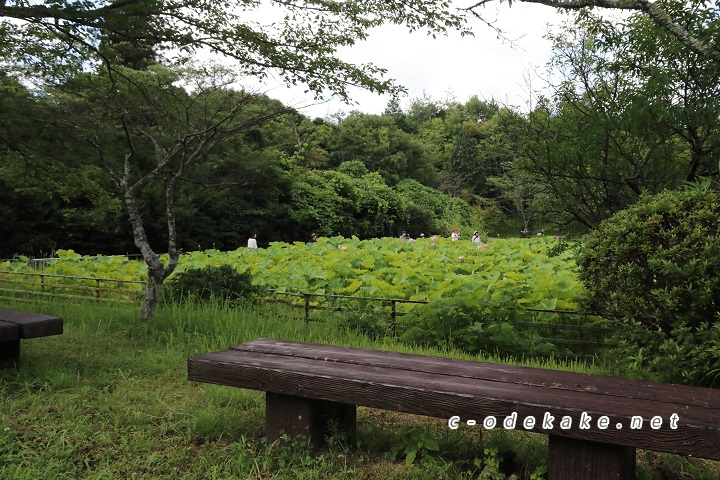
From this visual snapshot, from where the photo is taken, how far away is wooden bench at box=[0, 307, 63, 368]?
3.65 m

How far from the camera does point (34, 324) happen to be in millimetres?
3713

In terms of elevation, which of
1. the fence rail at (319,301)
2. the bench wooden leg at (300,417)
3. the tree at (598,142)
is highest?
the tree at (598,142)

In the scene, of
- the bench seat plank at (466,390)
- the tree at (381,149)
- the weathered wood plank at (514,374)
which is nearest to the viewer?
the bench seat plank at (466,390)

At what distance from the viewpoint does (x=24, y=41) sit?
6.54 meters

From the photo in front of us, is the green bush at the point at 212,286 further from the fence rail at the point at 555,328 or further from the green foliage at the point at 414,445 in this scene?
the green foliage at the point at 414,445

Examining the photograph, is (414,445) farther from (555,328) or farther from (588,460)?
(555,328)

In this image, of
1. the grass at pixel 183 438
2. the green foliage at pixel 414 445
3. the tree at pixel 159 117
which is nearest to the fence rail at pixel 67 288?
the tree at pixel 159 117

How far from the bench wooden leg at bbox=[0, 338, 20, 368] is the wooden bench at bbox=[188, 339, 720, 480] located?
2.09 metres

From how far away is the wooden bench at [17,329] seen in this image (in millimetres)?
3646

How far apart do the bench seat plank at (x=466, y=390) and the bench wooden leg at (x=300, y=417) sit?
147 mm

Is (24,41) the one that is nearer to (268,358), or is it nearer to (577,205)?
(268,358)

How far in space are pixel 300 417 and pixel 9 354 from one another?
264 cm

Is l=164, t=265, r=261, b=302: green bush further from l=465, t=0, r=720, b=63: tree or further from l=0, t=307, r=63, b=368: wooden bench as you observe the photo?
l=465, t=0, r=720, b=63: tree

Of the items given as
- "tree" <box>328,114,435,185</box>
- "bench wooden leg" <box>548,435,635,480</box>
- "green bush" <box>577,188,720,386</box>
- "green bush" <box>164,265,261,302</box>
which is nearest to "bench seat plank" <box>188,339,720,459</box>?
"bench wooden leg" <box>548,435,635,480</box>
